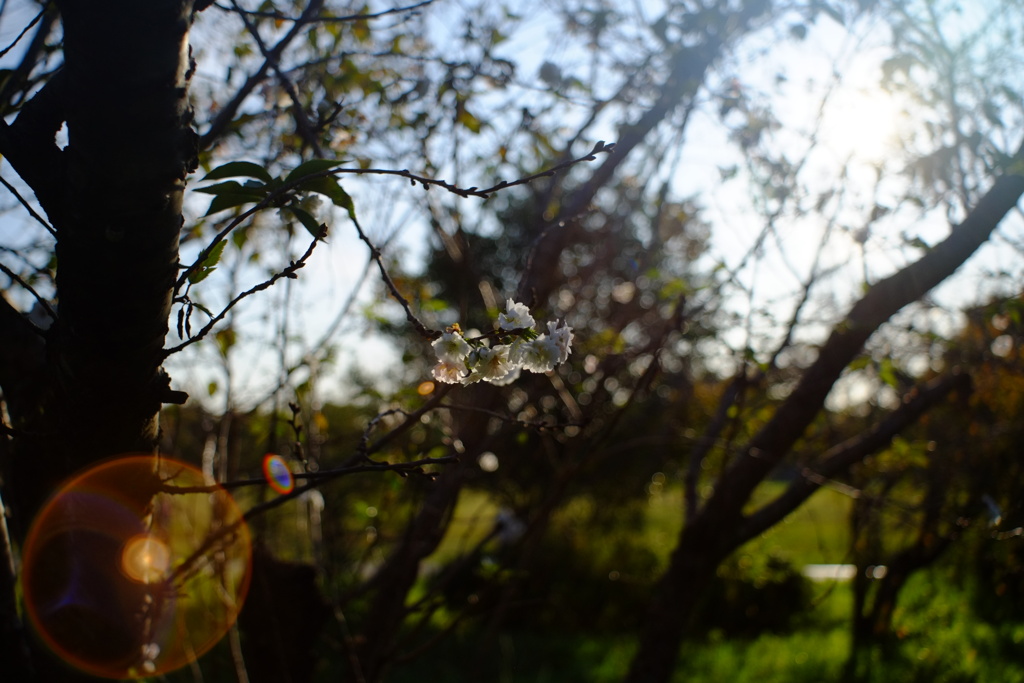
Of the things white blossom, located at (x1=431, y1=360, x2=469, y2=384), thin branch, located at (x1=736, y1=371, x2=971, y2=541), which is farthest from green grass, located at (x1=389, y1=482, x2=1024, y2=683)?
white blossom, located at (x1=431, y1=360, x2=469, y2=384)

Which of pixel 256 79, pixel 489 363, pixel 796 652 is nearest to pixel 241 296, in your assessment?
pixel 489 363

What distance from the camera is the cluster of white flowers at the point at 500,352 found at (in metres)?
1.25

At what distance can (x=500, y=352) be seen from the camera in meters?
1.30

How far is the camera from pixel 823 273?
3.29 metres

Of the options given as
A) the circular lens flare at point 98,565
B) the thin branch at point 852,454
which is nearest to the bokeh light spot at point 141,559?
the circular lens flare at point 98,565

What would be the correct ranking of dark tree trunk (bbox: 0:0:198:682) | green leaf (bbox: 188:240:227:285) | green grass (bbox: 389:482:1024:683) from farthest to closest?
green grass (bbox: 389:482:1024:683)
green leaf (bbox: 188:240:227:285)
dark tree trunk (bbox: 0:0:198:682)

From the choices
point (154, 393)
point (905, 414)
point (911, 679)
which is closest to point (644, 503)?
point (911, 679)

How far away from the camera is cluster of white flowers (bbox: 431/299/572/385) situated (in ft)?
4.10

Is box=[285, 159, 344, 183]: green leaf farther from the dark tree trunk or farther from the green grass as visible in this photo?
the green grass

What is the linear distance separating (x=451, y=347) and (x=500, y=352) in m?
0.10

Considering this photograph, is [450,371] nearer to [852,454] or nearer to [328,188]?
[328,188]

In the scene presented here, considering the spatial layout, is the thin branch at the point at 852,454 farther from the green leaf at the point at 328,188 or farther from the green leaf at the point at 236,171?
the green leaf at the point at 236,171

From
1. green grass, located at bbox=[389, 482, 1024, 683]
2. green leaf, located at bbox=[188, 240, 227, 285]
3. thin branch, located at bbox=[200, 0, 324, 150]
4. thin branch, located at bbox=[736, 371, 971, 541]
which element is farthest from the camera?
green grass, located at bbox=[389, 482, 1024, 683]

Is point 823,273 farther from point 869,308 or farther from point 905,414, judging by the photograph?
point 905,414
